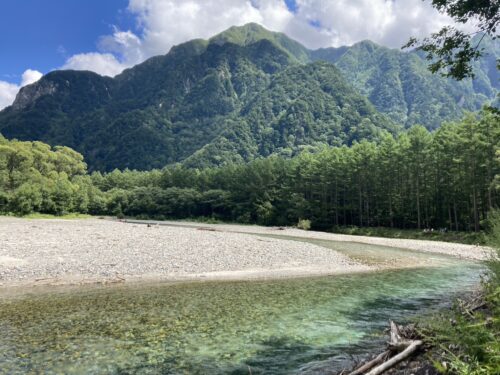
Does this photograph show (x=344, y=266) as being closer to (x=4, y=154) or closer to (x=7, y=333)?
(x=7, y=333)

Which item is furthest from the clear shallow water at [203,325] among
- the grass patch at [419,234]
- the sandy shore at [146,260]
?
the grass patch at [419,234]

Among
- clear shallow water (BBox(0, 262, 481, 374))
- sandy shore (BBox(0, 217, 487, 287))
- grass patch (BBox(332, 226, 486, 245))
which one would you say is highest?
grass patch (BBox(332, 226, 486, 245))

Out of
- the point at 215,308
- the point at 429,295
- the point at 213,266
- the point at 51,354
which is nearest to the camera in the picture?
the point at 51,354

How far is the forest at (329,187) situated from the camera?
56750mm

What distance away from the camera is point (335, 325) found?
15320 mm

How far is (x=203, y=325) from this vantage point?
1502 cm

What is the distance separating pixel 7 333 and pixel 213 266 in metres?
16.7

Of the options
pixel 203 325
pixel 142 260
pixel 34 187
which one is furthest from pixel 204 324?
pixel 34 187

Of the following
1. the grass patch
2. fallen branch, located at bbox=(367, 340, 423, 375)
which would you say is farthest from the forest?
fallen branch, located at bbox=(367, 340, 423, 375)

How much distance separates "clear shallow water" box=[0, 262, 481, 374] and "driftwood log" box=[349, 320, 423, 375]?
2.74 m

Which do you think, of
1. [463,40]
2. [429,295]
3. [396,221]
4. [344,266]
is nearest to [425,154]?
[396,221]

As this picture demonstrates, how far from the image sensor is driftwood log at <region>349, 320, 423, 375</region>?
312 inches

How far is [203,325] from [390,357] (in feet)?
27.7

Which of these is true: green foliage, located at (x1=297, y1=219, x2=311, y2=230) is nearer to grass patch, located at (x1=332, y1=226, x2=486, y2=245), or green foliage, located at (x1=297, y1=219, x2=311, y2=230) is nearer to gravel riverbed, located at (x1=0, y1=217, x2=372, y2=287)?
grass patch, located at (x1=332, y1=226, x2=486, y2=245)
